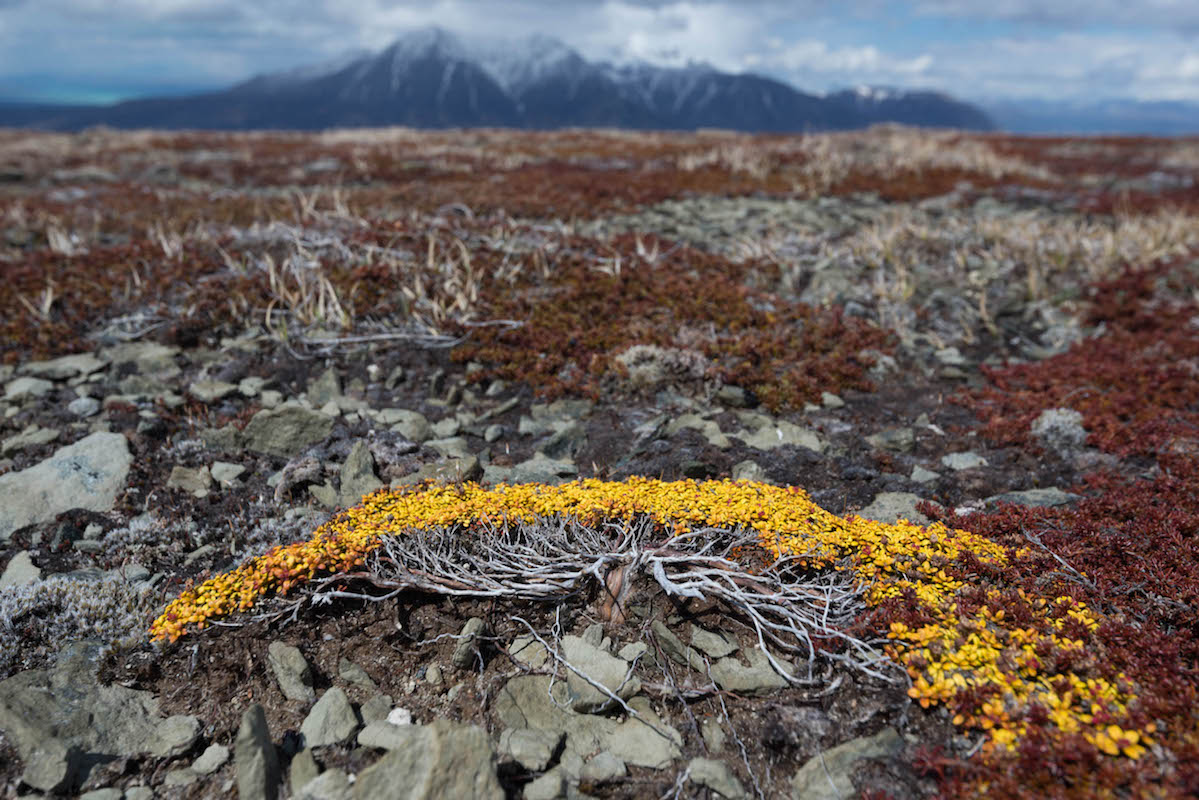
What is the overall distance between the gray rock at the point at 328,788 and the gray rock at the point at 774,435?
18.6 ft

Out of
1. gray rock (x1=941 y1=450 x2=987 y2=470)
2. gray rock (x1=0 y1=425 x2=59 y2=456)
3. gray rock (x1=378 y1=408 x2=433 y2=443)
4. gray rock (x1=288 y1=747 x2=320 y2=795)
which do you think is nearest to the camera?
gray rock (x1=288 y1=747 x2=320 y2=795)

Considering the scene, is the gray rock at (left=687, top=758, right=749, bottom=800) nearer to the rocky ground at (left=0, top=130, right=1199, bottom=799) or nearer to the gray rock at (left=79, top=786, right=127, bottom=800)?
the rocky ground at (left=0, top=130, right=1199, bottom=799)

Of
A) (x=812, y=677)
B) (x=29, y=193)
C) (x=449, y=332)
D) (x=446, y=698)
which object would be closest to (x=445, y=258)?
(x=449, y=332)

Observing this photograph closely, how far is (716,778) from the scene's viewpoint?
3971 mm

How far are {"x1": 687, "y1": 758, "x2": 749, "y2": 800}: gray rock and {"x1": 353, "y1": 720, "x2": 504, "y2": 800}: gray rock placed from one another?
1.22 meters

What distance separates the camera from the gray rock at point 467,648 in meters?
4.98

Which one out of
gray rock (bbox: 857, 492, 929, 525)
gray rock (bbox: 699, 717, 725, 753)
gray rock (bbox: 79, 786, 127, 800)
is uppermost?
gray rock (bbox: 857, 492, 929, 525)

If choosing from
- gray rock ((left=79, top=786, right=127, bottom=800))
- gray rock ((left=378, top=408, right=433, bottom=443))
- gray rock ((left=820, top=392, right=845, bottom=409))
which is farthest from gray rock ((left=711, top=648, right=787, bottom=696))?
gray rock ((left=820, top=392, right=845, bottom=409))

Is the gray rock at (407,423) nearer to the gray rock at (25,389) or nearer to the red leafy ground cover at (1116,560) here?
the gray rock at (25,389)

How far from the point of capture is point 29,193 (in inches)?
939

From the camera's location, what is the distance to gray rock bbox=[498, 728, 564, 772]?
4.18 m

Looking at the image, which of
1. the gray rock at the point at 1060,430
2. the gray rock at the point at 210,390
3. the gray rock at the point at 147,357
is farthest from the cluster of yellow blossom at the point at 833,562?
the gray rock at the point at 147,357

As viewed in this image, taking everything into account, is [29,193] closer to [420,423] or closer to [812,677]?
[420,423]

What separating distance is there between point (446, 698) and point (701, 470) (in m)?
3.70
